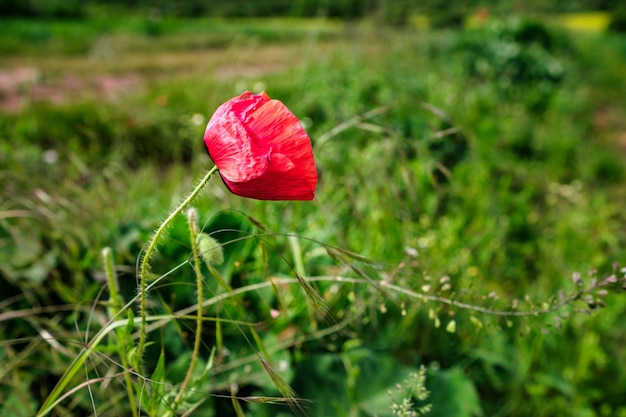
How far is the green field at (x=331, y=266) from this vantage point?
87 centimetres

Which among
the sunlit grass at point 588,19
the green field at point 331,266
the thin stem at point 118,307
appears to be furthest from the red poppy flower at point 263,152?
the sunlit grass at point 588,19

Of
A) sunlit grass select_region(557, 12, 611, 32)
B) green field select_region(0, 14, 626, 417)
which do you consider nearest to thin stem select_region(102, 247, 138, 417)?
green field select_region(0, 14, 626, 417)

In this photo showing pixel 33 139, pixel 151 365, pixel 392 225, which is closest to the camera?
pixel 151 365

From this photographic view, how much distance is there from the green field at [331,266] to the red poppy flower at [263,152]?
0.11 meters

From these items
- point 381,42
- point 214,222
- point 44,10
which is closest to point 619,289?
point 214,222

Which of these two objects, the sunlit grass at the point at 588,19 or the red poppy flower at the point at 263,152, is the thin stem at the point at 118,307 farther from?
the sunlit grass at the point at 588,19

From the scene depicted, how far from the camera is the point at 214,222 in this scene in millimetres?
1247

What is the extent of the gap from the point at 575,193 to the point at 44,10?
13.0m

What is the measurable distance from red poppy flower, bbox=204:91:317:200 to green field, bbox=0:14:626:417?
107 mm

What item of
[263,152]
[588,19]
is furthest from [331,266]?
[588,19]

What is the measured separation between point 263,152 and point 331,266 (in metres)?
0.91

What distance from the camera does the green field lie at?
872 millimetres

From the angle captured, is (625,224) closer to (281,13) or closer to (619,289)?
(619,289)

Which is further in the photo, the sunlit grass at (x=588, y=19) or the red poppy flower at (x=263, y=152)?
the sunlit grass at (x=588, y=19)
